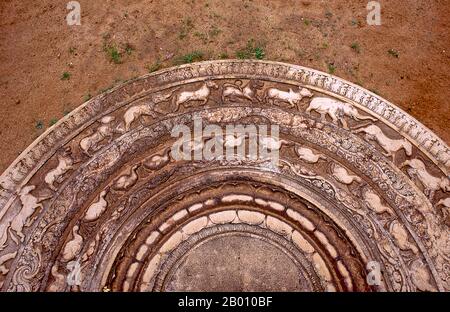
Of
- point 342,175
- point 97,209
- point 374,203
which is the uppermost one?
point 342,175

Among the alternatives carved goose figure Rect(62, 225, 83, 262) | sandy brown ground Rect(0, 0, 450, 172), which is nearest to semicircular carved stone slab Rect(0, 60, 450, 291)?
carved goose figure Rect(62, 225, 83, 262)

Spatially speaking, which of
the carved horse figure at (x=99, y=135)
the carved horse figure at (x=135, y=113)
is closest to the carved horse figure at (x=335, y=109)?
the carved horse figure at (x=135, y=113)

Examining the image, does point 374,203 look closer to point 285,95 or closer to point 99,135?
point 285,95

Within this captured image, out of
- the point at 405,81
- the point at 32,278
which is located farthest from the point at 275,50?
the point at 32,278

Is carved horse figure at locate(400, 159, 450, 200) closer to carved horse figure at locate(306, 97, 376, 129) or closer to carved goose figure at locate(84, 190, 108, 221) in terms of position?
carved horse figure at locate(306, 97, 376, 129)

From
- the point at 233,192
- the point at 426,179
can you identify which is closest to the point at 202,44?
the point at 233,192

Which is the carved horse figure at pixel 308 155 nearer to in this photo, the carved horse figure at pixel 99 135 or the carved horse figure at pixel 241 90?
the carved horse figure at pixel 241 90

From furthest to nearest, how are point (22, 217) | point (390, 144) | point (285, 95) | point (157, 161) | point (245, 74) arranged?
1. point (245, 74)
2. point (285, 95)
3. point (157, 161)
4. point (390, 144)
5. point (22, 217)
